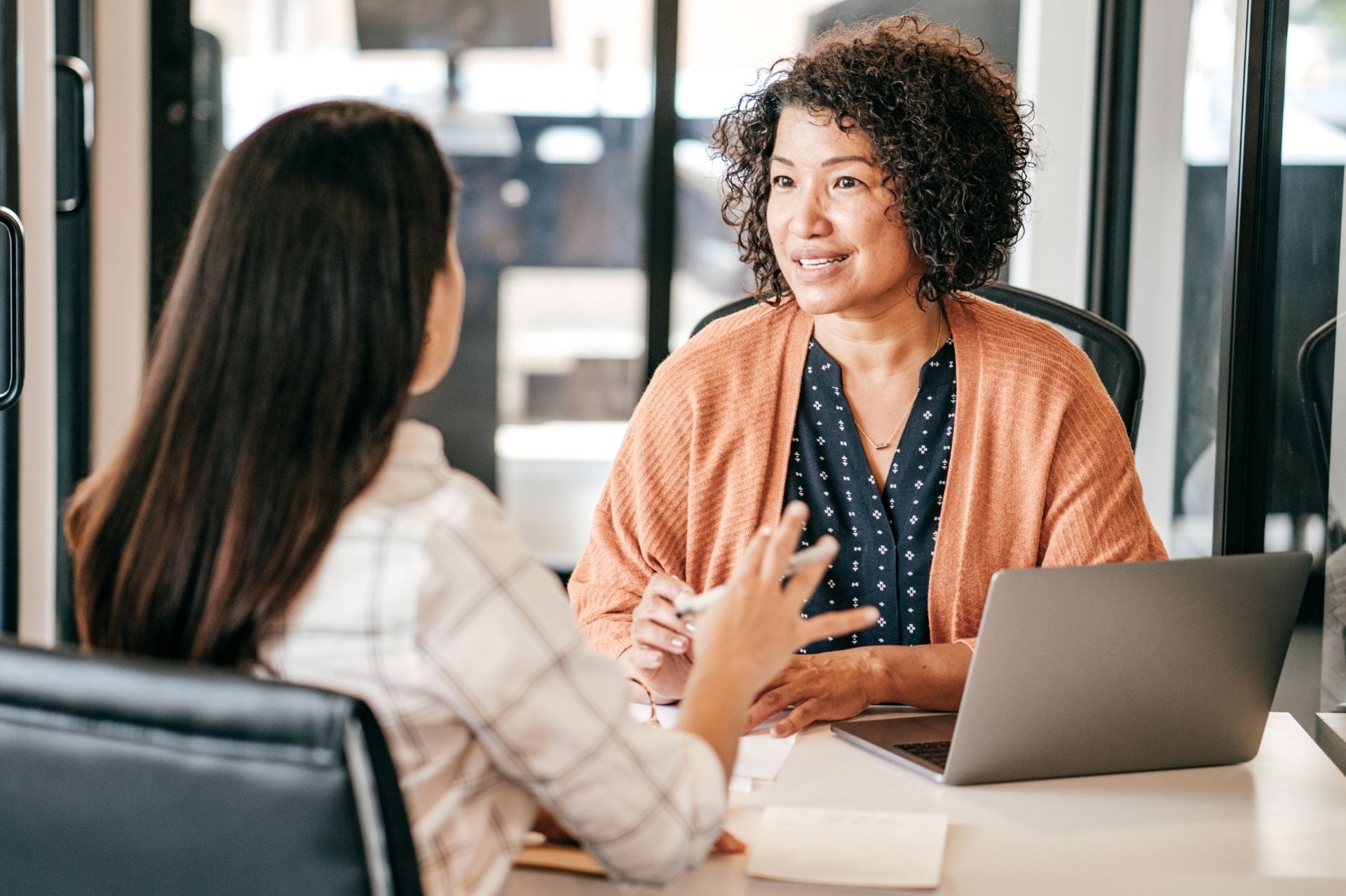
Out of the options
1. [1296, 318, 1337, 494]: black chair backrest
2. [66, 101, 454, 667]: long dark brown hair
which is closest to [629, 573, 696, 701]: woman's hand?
[66, 101, 454, 667]: long dark brown hair

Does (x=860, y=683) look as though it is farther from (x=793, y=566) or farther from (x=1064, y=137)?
(x=1064, y=137)

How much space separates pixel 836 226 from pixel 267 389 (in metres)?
0.96

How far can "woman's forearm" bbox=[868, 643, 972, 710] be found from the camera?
4.63ft

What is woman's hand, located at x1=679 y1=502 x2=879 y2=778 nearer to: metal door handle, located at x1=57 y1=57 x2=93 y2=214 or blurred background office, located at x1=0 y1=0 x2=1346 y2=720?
blurred background office, located at x1=0 y1=0 x2=1346 y2=720

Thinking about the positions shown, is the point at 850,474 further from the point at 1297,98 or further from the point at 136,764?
the point at 136,764

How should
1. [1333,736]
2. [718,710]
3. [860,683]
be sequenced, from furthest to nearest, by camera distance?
[1333,736] < [860,683] < [718,710]

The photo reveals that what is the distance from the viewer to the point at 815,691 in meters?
1.37

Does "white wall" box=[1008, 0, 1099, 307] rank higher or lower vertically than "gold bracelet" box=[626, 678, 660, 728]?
higher

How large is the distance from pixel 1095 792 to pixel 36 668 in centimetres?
85

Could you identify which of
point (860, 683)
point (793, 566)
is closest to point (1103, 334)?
point (860, 683)

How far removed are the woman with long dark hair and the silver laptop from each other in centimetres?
35

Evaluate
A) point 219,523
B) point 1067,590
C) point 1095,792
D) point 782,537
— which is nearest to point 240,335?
point 219,523

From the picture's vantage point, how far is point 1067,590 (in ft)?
3.68

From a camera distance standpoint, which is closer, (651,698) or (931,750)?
(931,750)
